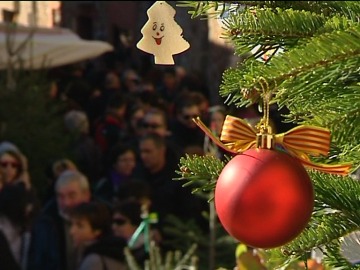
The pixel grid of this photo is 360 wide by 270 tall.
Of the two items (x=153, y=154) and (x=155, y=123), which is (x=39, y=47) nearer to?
(x=155, y=123)

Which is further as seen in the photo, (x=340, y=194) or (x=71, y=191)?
(x=71, y=191)

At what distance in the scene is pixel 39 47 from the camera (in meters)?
11.7

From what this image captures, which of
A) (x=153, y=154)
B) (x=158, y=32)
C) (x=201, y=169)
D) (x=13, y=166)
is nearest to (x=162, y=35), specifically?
(x=158, y=32)

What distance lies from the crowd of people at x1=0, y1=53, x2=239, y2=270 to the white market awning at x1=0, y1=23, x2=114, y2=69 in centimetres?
147

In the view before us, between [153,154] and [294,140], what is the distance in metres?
5.42

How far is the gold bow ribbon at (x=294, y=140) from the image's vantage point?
4.45 feet

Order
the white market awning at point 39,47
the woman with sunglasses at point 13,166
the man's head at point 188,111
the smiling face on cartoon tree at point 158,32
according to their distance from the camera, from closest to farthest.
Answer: the smiling face on cartoon tree at point 158,32 → the woman with sunglasses at point 13,166 → the man's head at point 188,111 → the white market awning at point 39,47

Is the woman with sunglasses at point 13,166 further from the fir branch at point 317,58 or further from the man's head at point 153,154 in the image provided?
the fir branch at point 317,58

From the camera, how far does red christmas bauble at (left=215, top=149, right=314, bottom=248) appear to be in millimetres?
1301

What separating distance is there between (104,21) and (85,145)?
1641 cm

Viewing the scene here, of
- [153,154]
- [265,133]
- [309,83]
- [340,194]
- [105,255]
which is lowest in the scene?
[153,154]

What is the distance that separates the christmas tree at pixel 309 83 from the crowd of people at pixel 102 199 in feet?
9.37

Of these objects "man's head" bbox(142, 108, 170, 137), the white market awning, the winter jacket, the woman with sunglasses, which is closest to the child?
the winter jacket

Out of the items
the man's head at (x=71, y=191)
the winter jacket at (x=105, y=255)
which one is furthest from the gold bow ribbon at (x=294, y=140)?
the man's head at (x=71, y=191)
